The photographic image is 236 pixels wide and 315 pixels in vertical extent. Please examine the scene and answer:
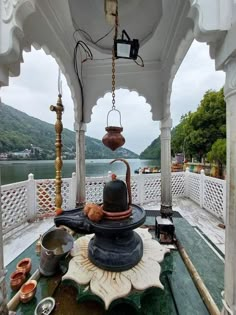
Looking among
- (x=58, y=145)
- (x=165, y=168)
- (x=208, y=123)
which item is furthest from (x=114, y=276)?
(x=208, y=123)

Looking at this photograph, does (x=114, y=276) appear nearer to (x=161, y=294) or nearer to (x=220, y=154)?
(x=161, y=294)

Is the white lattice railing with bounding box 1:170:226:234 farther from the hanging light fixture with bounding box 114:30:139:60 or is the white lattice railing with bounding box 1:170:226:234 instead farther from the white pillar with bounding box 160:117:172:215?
the hanging light fixture with bounding box 114:30:139:60

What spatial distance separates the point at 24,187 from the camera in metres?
4.36

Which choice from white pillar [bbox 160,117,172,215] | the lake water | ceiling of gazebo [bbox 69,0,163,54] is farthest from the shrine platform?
ceiling of gazebo [bbox 69,0,163,54]

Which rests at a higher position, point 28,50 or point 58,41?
point 58,41

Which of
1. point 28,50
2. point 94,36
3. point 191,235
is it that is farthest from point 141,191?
point 28,50

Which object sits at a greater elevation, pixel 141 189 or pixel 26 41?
pixel 26 41

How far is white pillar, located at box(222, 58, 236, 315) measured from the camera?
113 cm

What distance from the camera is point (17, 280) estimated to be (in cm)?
184

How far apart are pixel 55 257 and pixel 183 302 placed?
1.37 meters

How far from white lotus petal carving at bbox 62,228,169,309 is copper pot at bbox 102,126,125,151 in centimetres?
131

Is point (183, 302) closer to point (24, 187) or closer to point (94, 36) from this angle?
point (94, 36)

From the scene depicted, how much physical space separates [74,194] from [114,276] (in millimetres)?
3655

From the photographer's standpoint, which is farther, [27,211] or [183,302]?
[27,211]
